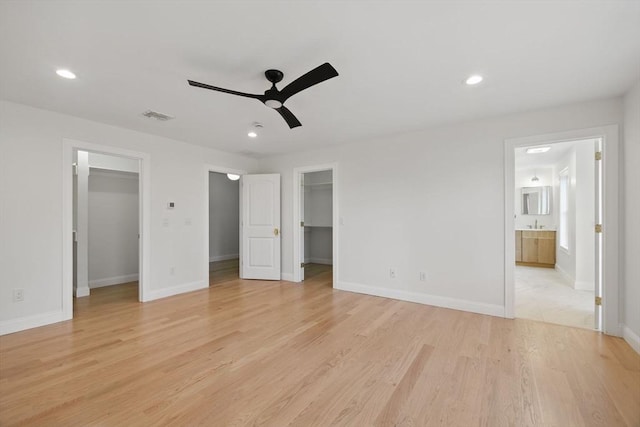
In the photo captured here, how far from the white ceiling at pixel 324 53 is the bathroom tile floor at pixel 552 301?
255 cm

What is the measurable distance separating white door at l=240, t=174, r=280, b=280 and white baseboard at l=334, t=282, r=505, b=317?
4.93 ft

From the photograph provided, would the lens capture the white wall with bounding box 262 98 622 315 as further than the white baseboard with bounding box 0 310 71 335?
Yes

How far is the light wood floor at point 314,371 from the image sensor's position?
1.72 m

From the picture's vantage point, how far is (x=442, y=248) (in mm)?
3809

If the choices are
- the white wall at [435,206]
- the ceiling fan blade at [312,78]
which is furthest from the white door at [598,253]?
the ceiling fan blade at [312,78]

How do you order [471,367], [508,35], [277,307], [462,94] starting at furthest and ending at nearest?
[277,307] → [462,94] → [471,367] → [508,35]

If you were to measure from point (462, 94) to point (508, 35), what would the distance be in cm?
93

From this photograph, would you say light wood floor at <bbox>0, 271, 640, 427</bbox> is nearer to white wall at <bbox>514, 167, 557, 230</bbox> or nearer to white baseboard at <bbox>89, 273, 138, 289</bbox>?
white baseboard at <bbox>89, 273, 138, 289</bbox>

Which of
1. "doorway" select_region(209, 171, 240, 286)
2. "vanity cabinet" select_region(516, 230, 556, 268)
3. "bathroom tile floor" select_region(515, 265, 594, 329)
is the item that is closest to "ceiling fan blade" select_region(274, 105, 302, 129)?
"bathroom tile floor" select_region(515, 265, 594, 329)

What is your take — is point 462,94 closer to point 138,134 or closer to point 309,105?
point 309,105

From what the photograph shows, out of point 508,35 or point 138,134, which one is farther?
point 138,134

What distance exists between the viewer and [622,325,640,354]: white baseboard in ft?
8.20

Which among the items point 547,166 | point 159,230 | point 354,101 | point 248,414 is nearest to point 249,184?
point 159,230

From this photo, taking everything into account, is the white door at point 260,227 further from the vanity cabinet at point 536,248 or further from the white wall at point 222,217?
the vanity cabinet at point 536,248
